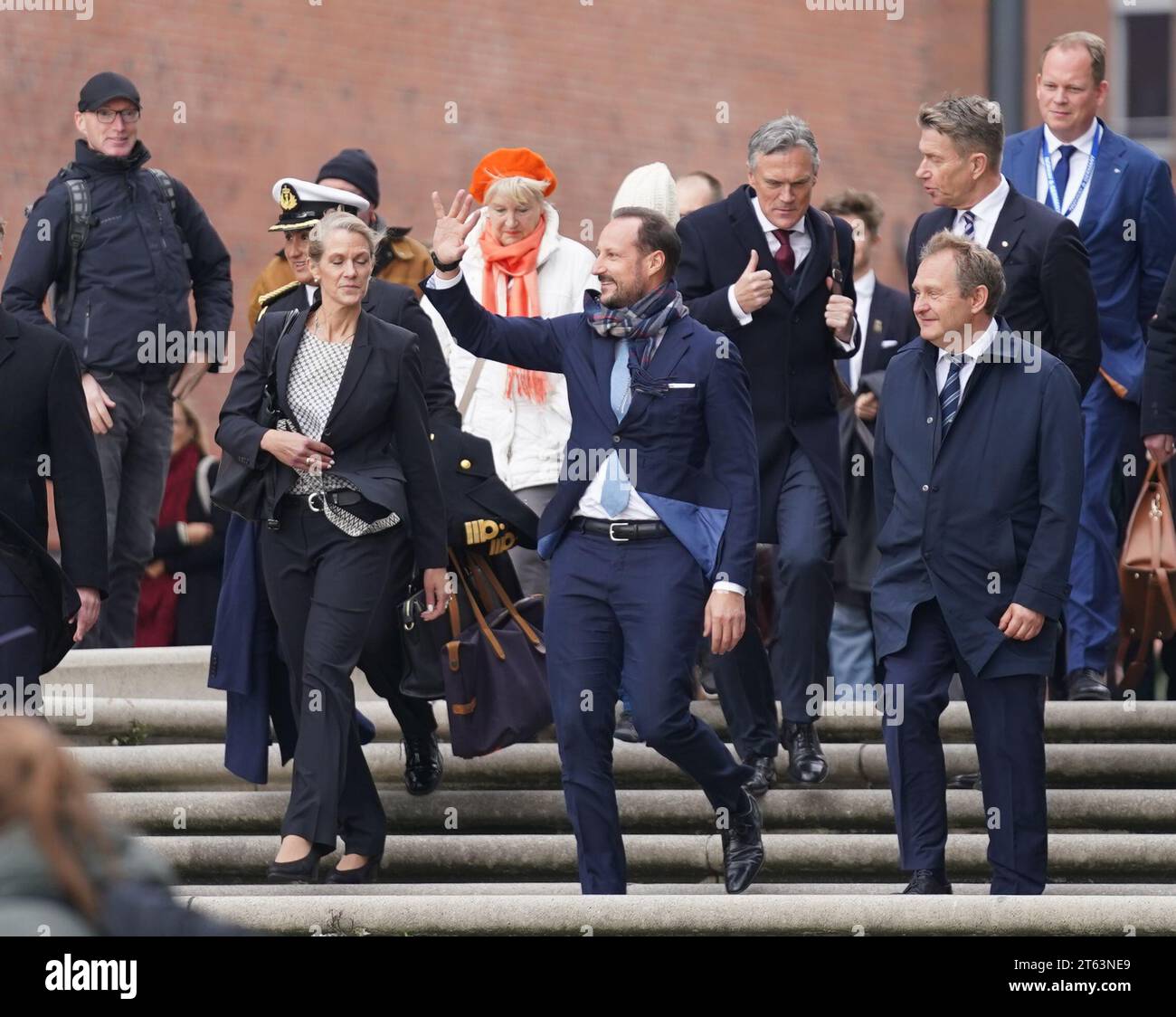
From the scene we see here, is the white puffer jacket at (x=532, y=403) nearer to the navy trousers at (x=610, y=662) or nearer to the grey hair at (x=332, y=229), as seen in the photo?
the grey hair at (x=332, y=229)

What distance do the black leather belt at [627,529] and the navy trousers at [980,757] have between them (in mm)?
791

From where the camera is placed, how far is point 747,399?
7.79 m

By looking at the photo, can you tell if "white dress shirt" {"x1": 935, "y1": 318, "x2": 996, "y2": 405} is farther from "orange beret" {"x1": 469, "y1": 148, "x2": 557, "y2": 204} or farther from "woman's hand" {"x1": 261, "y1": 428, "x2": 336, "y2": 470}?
"orange beret" {"x1": 469, "y1": 148, "x2": 557, "y2": 204}

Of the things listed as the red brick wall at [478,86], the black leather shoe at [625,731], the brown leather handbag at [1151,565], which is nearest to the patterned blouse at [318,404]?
the black leather shoe at [625,731]

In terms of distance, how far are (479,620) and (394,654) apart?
0.99ft

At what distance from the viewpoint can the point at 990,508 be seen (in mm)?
7527

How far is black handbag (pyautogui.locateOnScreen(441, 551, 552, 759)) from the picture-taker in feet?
27.4

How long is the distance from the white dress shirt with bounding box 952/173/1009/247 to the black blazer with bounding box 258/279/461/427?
69.9 inches

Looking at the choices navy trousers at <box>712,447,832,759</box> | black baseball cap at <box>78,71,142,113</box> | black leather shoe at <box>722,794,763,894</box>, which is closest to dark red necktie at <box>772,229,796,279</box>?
navy trousers at <box>712,447,832,759</box>

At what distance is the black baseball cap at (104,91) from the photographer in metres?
10.0

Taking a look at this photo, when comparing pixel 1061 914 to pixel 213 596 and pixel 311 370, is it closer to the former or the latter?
pixel 311 370

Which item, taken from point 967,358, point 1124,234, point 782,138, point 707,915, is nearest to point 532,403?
point 782,138

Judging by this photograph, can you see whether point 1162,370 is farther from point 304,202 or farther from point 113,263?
point 113,263
